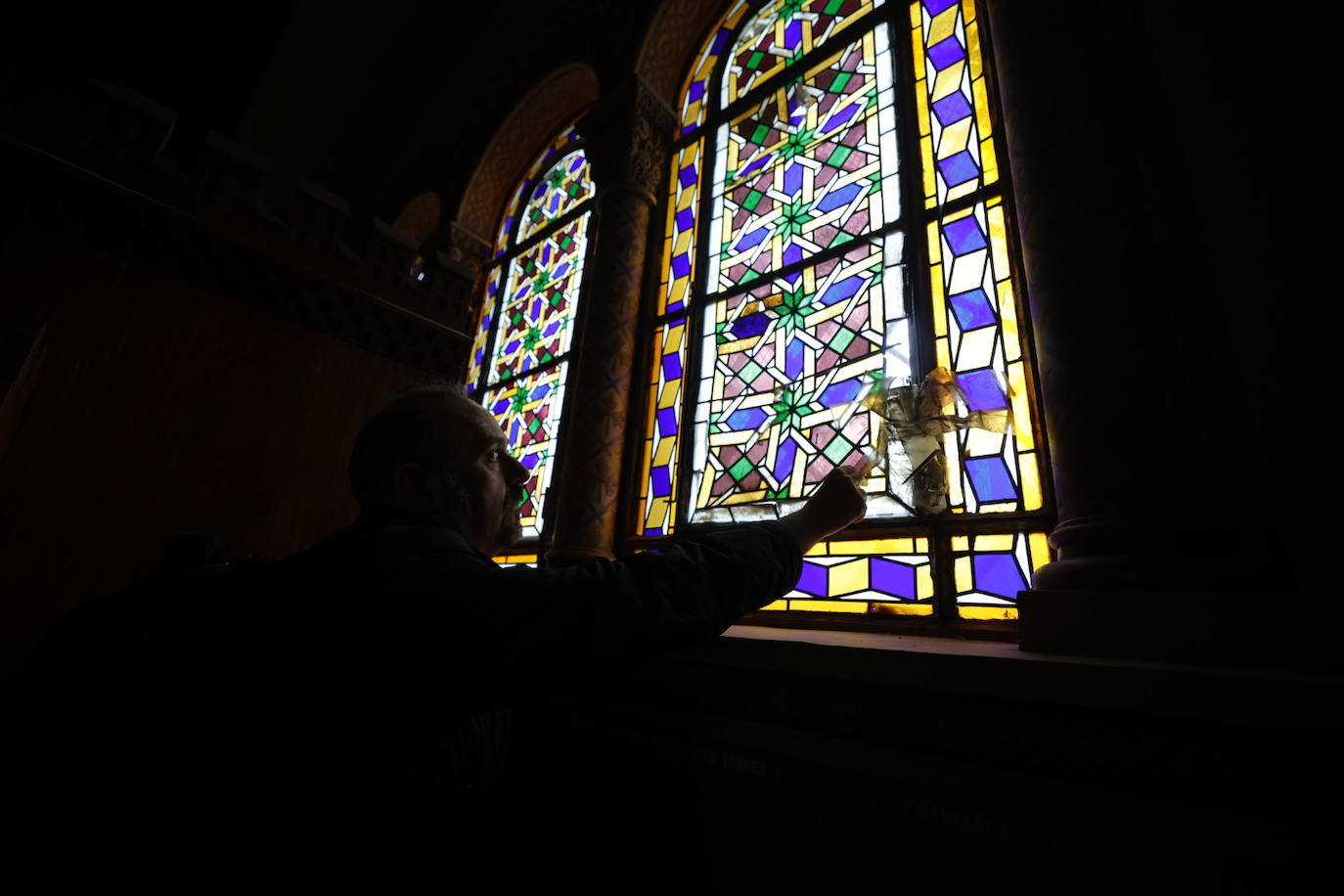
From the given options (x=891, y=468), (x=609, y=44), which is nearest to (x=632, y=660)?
(x=891, y=468)


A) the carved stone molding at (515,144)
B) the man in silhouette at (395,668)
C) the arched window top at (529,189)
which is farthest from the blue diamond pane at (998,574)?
the carved stone molding at (515,144)

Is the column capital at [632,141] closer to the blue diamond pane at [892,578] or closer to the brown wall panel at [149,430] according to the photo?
the brown wall panel at [149,430]

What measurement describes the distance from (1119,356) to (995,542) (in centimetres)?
70

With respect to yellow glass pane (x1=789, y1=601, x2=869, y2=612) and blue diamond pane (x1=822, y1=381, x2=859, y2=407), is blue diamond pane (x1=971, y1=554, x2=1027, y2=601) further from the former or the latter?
blue diamond pane (x1=822, y1=381, x2=859, y2=407)

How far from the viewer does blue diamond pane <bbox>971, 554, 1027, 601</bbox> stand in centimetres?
174

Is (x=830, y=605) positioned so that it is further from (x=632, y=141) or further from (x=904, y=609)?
(x=632, y=141)

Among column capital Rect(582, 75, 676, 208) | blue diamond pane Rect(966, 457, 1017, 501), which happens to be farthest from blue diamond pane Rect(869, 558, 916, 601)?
column capital Rect(582, 75, 676, 208)

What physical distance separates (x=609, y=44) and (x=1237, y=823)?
5163 millimetres

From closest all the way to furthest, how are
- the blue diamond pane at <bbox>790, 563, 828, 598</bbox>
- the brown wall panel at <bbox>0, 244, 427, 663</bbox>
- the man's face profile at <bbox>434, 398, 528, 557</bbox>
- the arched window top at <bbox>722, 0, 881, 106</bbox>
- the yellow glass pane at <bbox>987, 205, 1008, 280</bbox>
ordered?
the man's face profile at <bbox>434, 398, 528, 557</bbox>, the brown wall panel at <bbox>0, 244, 427, 663</bbox>, the yellow glass pane at <bbox>987, 205, 1008, 280</bbox>, the blue diamond pane at <bbox>790, 563, 828, 598</bbox>, the arched window top at <bbox>722, 0, 881, 106</bbox>

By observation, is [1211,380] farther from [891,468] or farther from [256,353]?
[256,353]

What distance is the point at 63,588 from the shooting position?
1.61m

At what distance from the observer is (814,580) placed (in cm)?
217

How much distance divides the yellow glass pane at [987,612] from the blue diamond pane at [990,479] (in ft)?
1.12

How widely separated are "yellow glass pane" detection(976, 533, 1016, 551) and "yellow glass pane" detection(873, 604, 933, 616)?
0.25 metres
